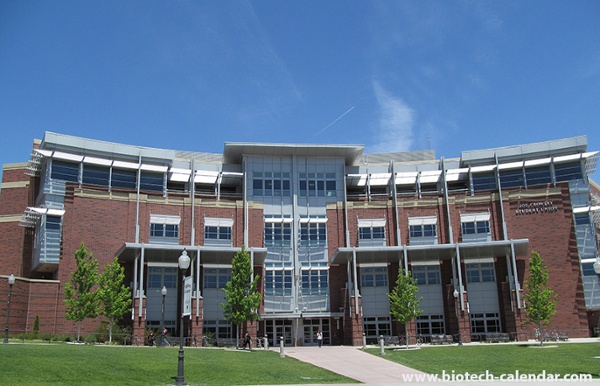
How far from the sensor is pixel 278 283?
5172 cm

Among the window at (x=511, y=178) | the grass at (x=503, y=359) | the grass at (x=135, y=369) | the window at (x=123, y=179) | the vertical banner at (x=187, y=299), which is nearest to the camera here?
the vertical banner at (x=187, y=299)

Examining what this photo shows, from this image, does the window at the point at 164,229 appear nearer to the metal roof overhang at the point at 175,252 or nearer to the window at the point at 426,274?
the metal roof overhang at the point at 175,252

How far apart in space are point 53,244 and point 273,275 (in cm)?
1759

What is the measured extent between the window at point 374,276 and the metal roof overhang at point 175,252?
29.2 ft

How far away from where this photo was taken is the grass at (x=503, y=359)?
25703 mm

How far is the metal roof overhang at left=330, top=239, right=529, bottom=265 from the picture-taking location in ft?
159

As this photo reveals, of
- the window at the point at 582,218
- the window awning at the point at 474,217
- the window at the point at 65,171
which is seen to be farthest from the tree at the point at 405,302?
the window at the point at 65,171

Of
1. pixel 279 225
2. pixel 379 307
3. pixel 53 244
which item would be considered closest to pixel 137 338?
pixel 53 244

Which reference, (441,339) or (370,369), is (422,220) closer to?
(441,339)

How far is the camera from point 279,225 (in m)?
53.8

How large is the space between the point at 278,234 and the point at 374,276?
8.99 meters

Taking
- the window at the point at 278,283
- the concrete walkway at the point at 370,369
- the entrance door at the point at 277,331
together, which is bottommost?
the concrete walkway at the point at 370,369

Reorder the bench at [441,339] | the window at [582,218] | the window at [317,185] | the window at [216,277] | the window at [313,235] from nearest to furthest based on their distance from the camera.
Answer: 1. the bench at [441,339]
2. the window at [216,277]
3. the window at [582,218]
4. the window at [313,235]
5. the window at [317,185]

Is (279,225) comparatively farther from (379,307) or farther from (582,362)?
(582,362)
